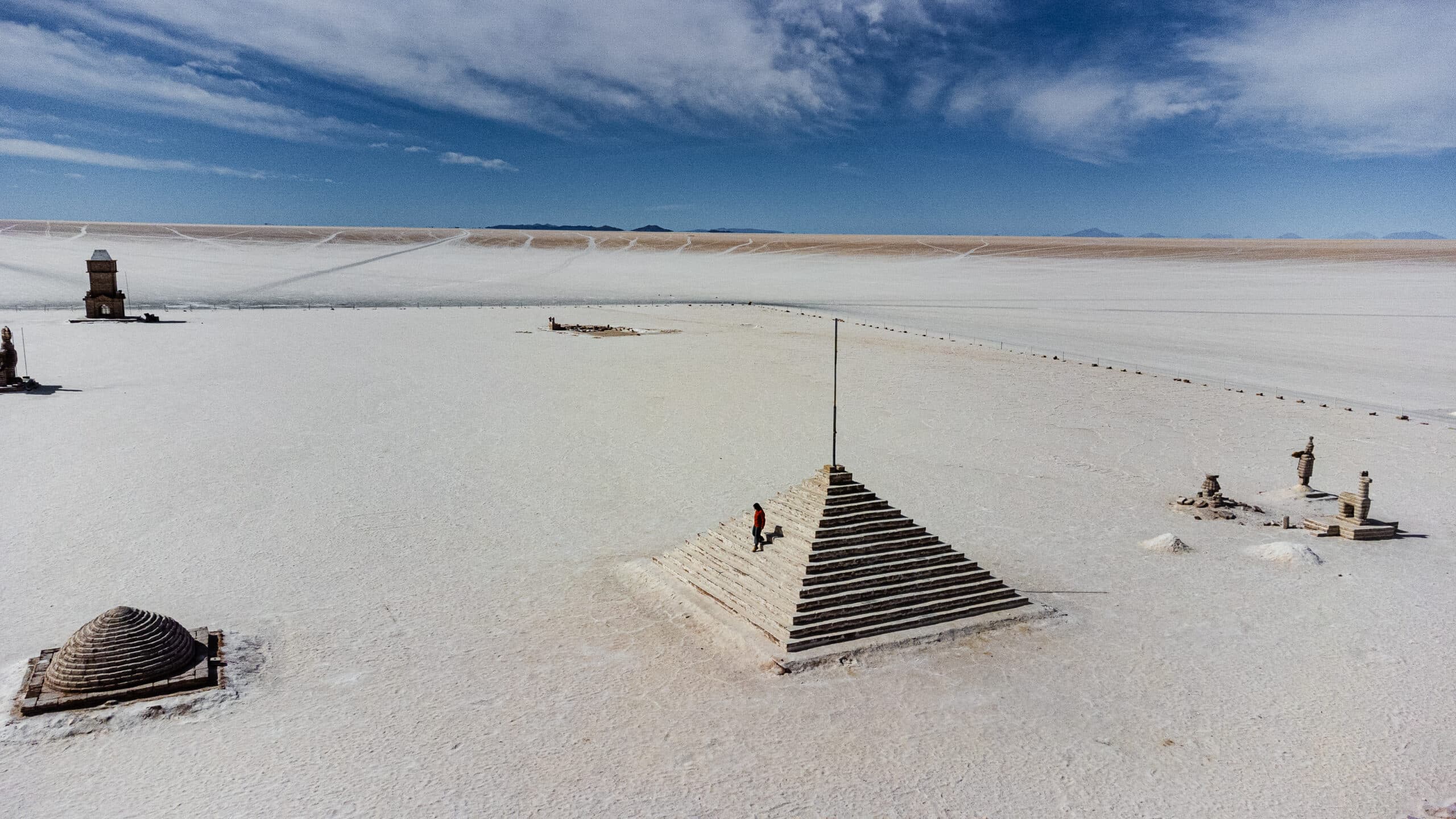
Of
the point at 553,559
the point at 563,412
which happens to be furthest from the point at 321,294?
the point at 553,559

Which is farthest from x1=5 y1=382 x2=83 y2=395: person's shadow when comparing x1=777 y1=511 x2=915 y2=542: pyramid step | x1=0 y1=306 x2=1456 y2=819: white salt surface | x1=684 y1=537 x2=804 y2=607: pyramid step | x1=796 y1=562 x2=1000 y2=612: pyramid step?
x1=796 y1=562 x2=1000 y2=612: pyramid step

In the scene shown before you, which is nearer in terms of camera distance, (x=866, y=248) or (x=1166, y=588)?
(x=1166, y=588)

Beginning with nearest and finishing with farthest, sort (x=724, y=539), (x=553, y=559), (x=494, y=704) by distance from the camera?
1. (x=494, y=704)
2. (x=724, y=539)
3. (x=553, y=559)

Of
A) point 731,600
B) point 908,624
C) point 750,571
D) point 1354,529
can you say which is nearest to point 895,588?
point 908,624

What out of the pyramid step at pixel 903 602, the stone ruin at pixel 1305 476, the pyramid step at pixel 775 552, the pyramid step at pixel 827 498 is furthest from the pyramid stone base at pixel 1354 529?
the pyramid step at pixel 775 552

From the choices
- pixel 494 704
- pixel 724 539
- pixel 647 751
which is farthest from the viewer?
pixel 724 539

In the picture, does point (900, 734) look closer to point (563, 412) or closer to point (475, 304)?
point (563, 412)

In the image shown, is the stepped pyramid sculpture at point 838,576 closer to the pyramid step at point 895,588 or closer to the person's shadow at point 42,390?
the pyramid step at point 895,588
